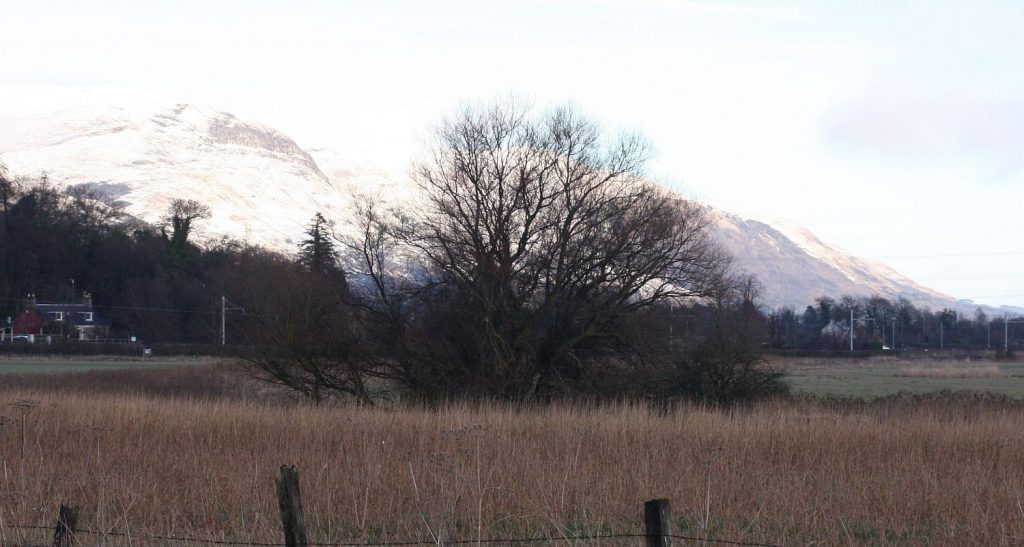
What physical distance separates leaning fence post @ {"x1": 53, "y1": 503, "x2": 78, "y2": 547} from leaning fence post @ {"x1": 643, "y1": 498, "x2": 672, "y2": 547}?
359cm

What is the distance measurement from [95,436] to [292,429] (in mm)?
2647

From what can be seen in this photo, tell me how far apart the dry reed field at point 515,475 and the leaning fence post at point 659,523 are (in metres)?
1.80

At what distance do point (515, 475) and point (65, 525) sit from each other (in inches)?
223

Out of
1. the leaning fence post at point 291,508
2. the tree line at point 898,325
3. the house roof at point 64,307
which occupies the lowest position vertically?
the leaning fence post at point 291,508

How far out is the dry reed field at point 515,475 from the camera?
927 cm

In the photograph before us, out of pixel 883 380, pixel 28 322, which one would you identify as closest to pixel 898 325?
pixel 883 380

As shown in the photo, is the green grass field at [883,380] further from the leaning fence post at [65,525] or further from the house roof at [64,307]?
the house roof at [64,307]

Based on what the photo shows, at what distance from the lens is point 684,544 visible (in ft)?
28.1

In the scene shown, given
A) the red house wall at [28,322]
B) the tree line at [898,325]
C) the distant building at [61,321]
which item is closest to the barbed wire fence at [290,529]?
the distant building at [61,321]

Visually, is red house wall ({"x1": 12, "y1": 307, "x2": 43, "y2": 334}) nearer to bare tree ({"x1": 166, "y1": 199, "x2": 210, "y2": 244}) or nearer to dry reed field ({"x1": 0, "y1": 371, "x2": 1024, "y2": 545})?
bare tree ({"x1": 166, "y1": 199, "x2": 210, "y2": 244})

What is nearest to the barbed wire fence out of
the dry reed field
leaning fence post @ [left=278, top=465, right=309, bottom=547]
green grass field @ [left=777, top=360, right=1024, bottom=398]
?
leaning fence post @ [left=278, top=465, right=309, bottom=547]

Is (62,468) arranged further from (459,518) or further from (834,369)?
(834,369)

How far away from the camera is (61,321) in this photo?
7694 centimetres

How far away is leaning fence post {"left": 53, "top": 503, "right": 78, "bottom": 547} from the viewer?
6664 mm
